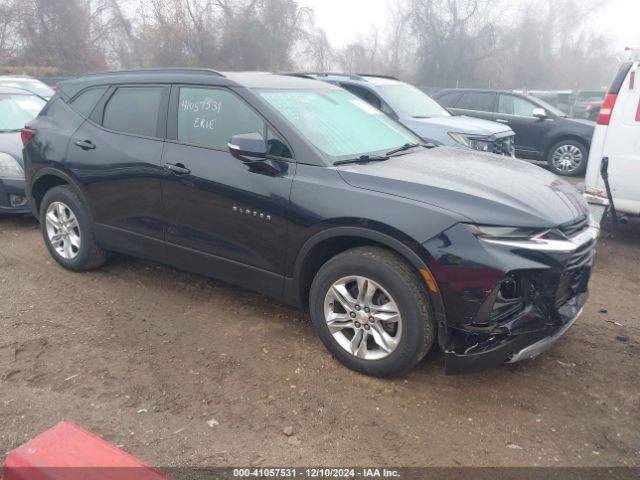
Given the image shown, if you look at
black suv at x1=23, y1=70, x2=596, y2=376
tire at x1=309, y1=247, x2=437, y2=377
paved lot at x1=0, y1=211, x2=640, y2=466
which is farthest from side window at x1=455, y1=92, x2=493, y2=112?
tire at x1=309, y1=247, x2=437, y2=377

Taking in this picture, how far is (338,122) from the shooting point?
12.6 ft

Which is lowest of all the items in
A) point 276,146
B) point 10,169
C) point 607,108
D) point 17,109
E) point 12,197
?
point 12,197

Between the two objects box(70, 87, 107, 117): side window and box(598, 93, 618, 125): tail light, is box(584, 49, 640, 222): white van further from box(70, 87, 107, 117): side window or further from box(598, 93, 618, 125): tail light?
box(70, 87, 107, 117): side window

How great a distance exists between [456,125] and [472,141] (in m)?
0.41

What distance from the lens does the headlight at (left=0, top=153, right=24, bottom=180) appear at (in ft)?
19.7

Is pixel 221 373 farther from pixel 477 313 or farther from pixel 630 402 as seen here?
pixel 630 402

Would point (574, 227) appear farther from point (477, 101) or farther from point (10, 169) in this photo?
point (477, 101)

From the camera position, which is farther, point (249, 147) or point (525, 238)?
point (249, 147)

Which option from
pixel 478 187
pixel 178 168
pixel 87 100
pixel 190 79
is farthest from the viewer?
pixel 87 100

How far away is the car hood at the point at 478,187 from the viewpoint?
2869 millimetres

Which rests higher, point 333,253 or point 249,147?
point 249,147

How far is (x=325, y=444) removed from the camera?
8.83 feet

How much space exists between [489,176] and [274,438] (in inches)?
80.1

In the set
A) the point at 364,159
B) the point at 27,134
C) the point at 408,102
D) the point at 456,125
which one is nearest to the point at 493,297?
the point at 364,159
